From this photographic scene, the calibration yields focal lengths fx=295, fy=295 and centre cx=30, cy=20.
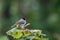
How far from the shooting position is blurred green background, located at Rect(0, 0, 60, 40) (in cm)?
377

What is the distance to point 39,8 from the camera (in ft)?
13.3

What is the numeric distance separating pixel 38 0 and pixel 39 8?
16cm

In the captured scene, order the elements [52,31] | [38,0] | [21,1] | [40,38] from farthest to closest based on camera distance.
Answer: [21,1]
[38,0]
[52,31]
[40,38]

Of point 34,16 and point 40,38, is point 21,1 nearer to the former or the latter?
point 34,16

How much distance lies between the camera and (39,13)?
4223 mm

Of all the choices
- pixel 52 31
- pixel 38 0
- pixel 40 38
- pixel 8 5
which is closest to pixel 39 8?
pixel 38 0

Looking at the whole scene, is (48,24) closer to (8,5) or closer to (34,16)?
(34,16)

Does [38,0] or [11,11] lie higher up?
[11,11]

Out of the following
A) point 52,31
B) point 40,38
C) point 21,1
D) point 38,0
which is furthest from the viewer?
point 21,1

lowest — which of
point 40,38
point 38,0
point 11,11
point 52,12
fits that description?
point 40,38

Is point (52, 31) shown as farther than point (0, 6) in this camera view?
No

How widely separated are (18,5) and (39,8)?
88 centimetres

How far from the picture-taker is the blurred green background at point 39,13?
3774 mm

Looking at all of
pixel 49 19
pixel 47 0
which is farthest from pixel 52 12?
pixel 47 0
